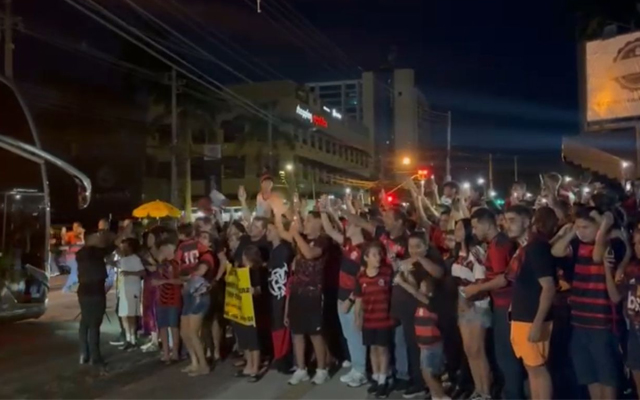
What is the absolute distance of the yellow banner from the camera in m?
8.69

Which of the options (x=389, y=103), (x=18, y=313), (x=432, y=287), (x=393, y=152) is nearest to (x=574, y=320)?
(x=432, y=287)

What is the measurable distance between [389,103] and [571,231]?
86852 mm

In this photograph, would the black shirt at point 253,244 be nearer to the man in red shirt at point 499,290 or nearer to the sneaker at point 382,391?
the sneaker at point 382,391

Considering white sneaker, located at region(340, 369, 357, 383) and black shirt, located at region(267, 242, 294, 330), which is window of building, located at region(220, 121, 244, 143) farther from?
white sneaker, located at region(340, 369, 357, 383)

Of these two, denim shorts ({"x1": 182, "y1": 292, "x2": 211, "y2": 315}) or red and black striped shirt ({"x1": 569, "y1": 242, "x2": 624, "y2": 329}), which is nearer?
red and black striped shirt ({"x1": 569, "y1": 242, "x2": 624, "y2": 329})

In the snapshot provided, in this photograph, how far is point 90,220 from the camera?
42.6m

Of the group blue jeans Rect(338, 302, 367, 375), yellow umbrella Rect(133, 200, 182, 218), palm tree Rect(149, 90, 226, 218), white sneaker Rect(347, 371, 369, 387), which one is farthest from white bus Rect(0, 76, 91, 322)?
palm tree Rect(149, 90, 226, 218)

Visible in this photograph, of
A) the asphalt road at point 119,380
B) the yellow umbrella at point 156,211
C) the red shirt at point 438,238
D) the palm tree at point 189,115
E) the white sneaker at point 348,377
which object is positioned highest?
the palm tree at point 189,115

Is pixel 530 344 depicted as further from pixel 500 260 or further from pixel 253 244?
pixel 253 244

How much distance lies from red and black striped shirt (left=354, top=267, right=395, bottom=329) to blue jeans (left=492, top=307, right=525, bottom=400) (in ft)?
3.77

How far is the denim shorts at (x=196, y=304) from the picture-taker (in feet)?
29.3

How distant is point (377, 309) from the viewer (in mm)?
7723

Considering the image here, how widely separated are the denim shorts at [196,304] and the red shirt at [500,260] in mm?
3577

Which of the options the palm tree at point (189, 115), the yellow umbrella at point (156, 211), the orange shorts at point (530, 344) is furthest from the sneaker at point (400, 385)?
the palm tree at point (189, 115)
